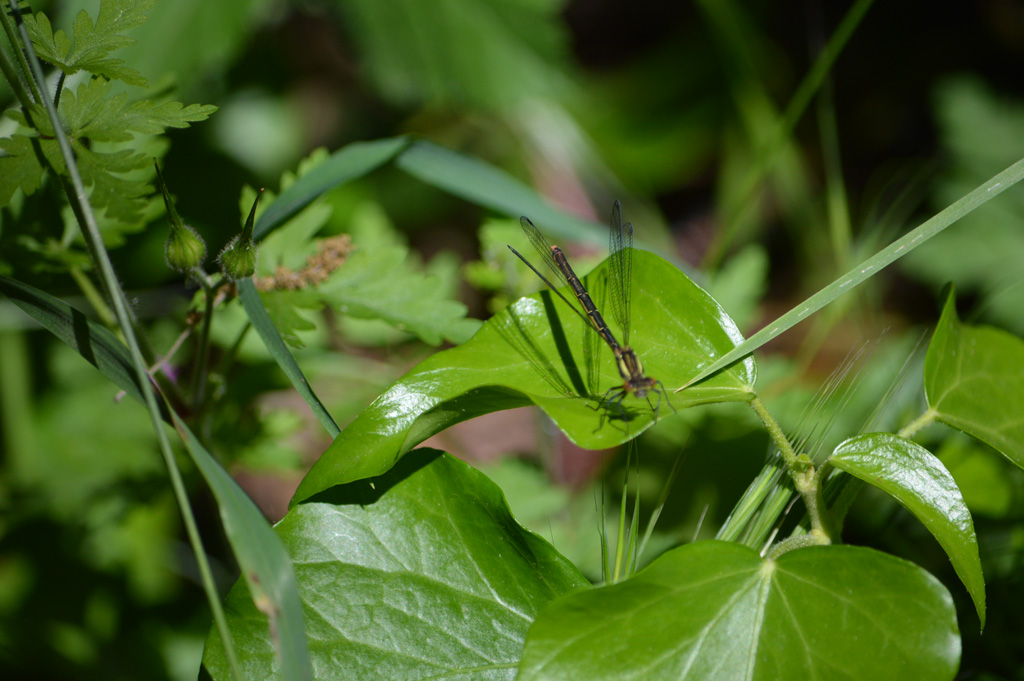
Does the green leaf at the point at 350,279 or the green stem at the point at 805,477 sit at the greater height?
the green leaf at the point at 350,279


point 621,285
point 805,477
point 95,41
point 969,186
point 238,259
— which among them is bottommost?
point 805,477

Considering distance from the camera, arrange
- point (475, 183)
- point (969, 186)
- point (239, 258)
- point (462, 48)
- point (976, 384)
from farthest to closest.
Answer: point (969, 186) < point (462, 48) < point (475, 183) < point (976, 384) < point (239, 258)

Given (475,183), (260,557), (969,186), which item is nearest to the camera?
(260,557)

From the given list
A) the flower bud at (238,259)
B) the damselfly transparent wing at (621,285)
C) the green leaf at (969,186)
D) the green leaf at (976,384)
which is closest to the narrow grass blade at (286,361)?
the flower bud at (238,259)

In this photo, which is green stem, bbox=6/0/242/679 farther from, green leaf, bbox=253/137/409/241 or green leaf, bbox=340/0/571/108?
green leaf, bbox=340/0/571/108

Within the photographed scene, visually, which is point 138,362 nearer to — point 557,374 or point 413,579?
point 413,579

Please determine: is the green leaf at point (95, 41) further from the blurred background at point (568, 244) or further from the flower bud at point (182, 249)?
the blurred background at point (568, 244)

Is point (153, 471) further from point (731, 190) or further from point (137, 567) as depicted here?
point (731, 190)

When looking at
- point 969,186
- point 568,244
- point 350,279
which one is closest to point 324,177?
point 350,279
